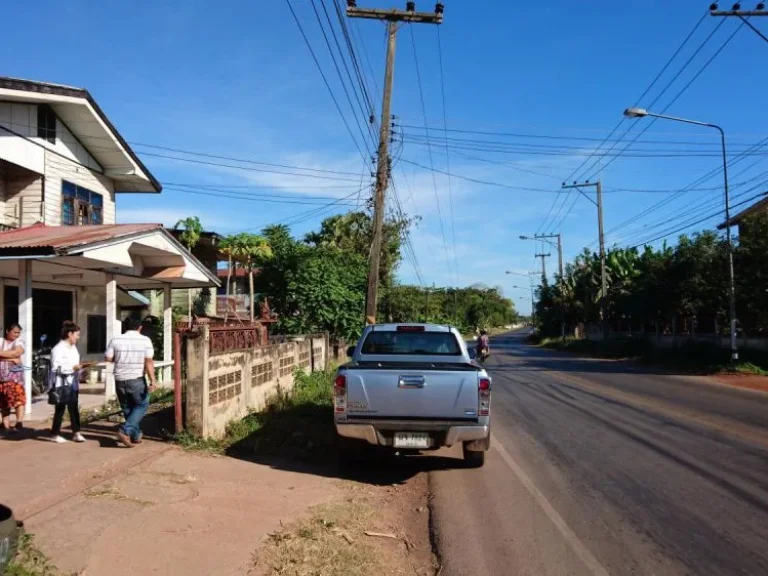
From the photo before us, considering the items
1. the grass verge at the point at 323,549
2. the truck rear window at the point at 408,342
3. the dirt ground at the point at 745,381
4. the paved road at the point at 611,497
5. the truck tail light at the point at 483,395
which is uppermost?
the truck rear window at the point at 408,342

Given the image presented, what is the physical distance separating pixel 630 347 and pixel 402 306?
13331 millimetres

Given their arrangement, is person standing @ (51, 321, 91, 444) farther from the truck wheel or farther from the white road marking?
the white road marking

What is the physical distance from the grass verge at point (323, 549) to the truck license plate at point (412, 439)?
1380mm

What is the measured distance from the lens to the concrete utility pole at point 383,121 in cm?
1852

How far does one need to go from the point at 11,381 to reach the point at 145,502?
4.14m

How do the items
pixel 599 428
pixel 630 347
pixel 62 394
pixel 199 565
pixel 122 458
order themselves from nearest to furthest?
1. pixel 199 565
2. pixel 122 458
3. pixel 62 394
4. pixel 599 428
5. pixel 630 347

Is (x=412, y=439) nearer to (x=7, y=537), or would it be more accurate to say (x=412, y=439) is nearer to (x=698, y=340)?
(x=7, y=537)

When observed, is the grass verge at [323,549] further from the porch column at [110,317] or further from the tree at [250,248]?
the tree at [250,248]

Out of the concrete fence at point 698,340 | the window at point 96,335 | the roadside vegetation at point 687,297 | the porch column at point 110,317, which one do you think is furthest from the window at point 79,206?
the concrete fence at point 698,340

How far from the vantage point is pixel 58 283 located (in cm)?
1535

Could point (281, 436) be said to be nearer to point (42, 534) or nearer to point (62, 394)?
point (62, 394)

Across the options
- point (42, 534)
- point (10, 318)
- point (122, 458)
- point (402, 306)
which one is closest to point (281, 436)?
point (122, 458)

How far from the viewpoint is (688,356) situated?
28547 mm

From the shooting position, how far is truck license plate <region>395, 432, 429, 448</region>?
24.2ft
